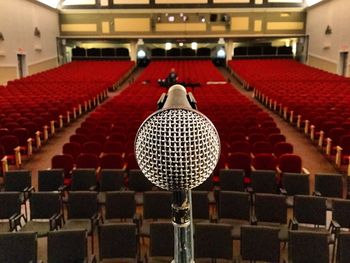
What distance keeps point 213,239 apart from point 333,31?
2072 centimetres

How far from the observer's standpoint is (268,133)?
26.1ft

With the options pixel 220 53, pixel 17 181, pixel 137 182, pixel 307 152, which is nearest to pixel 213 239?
pixel 137 182

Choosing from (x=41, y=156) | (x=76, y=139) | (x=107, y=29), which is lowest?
(x=41, y=156)

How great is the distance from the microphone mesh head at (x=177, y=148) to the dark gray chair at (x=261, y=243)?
3.29 meters

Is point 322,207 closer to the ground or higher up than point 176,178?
closer to the ground

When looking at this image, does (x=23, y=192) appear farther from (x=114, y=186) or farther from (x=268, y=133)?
(x=268, y=133)

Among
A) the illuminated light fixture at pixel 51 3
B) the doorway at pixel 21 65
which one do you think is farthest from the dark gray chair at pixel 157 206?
the illuminated light fixture at pixel 51 3

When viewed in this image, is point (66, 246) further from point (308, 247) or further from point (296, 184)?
point (296, 184)

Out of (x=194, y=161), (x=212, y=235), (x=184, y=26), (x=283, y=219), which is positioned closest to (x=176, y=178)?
(x=194, y=161)

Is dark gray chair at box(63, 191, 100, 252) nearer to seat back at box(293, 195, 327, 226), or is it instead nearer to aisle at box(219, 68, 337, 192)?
seat back at box(293, 195, 327, 226)

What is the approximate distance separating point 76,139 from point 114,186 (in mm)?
2392

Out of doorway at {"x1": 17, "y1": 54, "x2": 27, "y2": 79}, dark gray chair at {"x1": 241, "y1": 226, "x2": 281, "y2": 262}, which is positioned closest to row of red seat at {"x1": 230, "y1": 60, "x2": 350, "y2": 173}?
dark gray chair at {"x1": 241, "y1": 226, "x2": 281, "y2": 262}

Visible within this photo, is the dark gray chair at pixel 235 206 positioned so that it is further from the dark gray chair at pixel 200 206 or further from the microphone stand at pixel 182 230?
the microphone stand at pixel 182 230

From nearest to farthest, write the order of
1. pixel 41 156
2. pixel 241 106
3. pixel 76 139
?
pixel 76 139
pixel 41 156
pixel 241 106
